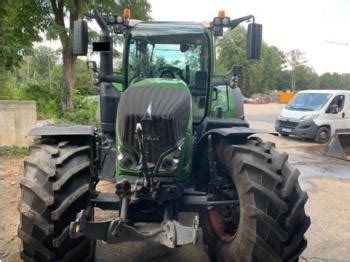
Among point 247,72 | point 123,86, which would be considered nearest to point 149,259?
point 123,86

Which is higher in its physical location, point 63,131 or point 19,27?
point 19,27

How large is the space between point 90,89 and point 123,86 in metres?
17.3

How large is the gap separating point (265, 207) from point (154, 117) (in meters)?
1.15

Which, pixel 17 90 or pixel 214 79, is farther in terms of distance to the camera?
pixel 17 90

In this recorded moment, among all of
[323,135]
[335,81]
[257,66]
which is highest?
[257,66]

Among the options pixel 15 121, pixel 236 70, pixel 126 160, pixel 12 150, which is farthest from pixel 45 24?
pixel 126 160

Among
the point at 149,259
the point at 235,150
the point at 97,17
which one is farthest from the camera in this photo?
the point at 97,17

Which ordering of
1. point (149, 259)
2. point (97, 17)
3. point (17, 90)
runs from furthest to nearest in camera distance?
point (17, 90)
point (97, 17)
point (149, 259)

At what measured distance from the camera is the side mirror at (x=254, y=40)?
468cm

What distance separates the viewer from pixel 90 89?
21.8 m

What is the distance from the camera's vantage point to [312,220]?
223 inches

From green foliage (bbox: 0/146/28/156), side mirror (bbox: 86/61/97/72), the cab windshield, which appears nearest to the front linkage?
the cab windshield

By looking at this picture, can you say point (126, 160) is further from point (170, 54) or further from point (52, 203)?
point (170, 54)

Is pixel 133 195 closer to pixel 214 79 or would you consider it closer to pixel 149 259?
pixel 149 259
